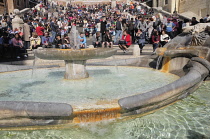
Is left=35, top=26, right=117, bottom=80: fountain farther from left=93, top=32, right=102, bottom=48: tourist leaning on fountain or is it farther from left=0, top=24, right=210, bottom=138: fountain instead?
left=93, top=32, right=102, bottom=48: tourist leaning on fountain

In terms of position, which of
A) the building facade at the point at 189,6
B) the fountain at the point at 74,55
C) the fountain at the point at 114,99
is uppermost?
the building facade at the point at 189,6

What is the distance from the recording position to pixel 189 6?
1051 inches

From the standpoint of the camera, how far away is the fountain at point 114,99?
10.4 ft

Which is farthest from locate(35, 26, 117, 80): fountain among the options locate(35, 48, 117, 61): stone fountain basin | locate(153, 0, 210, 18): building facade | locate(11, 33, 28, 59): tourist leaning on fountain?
locate(153, 0, 210, 18): building facade

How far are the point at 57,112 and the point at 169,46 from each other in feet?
17.6

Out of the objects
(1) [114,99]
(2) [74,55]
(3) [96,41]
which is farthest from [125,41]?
(1) [114,99]

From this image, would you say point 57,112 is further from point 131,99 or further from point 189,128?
point 189,128

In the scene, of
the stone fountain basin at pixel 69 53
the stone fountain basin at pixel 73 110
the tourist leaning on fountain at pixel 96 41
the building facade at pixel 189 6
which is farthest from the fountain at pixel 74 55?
the building facade at pixel 189 6

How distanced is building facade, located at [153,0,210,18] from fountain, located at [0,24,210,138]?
18571mm

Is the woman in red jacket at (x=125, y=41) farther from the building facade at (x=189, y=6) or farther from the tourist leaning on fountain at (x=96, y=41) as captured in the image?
the building facade at (x=189, y=6)

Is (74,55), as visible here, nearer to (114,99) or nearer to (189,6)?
(114,99)

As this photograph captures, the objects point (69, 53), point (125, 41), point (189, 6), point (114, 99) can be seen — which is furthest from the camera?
point (189, 6)

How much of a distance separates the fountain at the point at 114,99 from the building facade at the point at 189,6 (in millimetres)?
18571

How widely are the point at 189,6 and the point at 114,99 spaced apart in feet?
87.4
